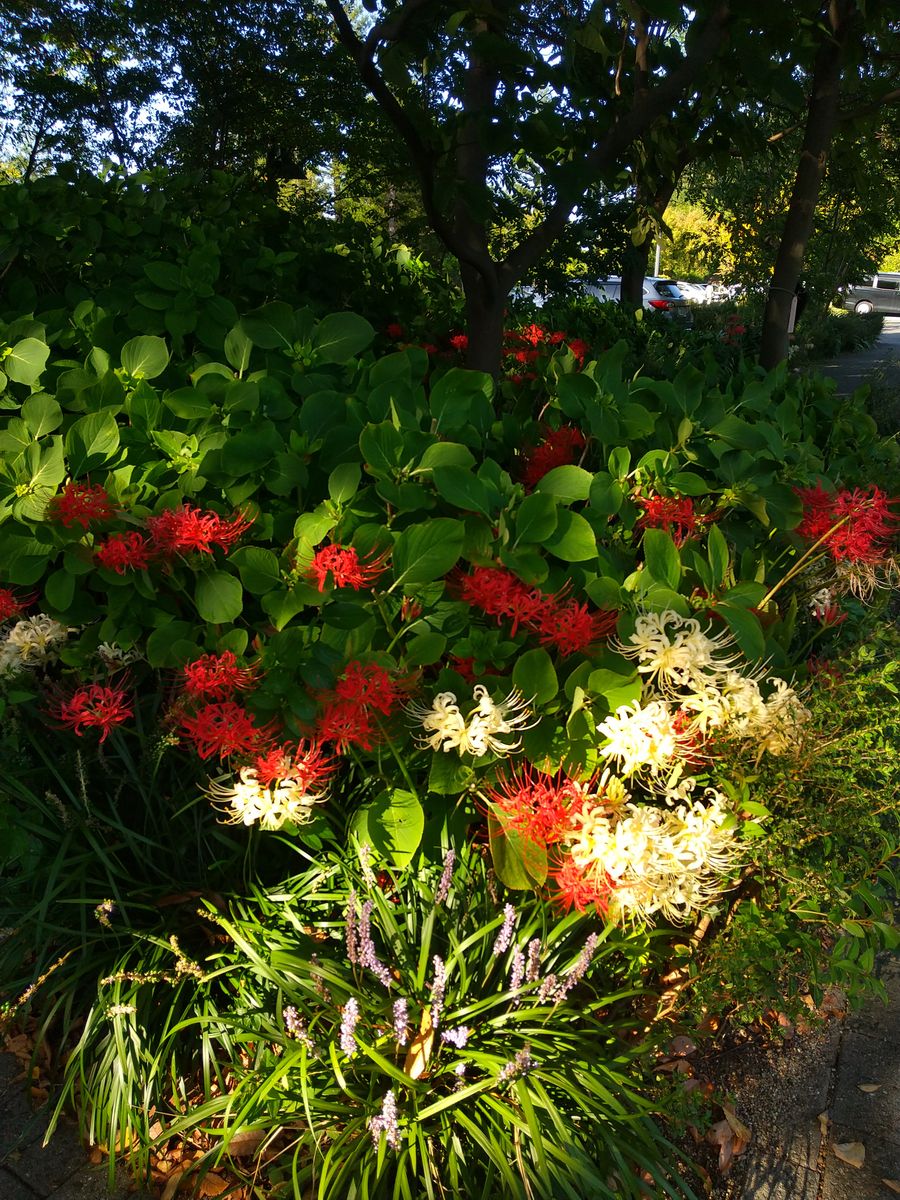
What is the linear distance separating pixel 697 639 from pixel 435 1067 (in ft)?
3.59

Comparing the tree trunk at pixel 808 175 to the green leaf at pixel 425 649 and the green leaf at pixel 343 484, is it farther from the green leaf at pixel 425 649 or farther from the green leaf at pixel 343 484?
the green leaf at pixel 425 649

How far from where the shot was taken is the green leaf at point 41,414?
243 cm

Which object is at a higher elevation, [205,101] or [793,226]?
[205,101]

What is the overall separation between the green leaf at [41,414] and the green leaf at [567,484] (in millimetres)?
1294

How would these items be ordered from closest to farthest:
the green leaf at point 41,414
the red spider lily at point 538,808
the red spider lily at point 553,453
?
the red spider lily at point 538,808 < the green leaf at point 41,414 < the red spider lily at point 553,453

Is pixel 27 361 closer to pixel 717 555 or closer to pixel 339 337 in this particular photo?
pixel 339 337

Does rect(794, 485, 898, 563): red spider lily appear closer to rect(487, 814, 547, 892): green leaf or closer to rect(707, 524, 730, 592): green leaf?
rect(707, 524, 730, 592): green leaf

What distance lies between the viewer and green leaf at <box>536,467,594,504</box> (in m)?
2.16

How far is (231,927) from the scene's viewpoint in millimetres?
2162

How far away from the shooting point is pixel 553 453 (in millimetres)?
2738

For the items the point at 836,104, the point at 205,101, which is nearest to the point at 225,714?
the point at 836,104

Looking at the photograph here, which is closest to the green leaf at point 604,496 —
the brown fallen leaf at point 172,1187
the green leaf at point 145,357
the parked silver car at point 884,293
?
the green leaf at point 145,357

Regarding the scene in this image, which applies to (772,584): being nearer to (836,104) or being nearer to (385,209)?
(836,104)

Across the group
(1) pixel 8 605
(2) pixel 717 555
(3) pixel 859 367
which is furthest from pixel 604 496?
(3) pixel 859 367
